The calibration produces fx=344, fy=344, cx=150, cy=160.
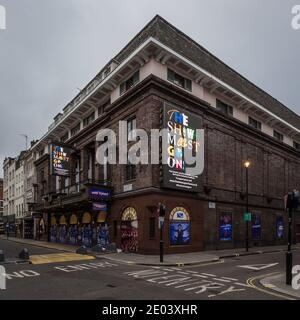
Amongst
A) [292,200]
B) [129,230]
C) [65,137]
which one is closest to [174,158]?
[129,230]

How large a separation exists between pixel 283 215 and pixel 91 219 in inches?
884

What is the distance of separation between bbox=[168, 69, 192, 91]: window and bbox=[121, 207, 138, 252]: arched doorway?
10314mm

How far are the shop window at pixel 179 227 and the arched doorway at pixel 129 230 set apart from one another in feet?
8.63

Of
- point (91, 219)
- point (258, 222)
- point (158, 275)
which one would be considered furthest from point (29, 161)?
point (158, 275)

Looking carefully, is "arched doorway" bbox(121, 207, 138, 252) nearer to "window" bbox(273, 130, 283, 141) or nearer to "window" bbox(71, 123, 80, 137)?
"window" bbox(71, 123, 80, 137)

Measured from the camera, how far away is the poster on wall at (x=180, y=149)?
79.6ft

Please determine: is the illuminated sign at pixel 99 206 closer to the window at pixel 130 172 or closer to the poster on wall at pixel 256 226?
the window at pixel 130 172

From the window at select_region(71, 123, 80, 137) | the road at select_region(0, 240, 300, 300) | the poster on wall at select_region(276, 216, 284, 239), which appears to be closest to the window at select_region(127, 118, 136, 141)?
the road at select_region(0, 240, 300, 300)

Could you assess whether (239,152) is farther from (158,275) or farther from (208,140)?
(158,275)

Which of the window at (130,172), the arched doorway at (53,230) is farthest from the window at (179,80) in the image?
the arched doorway at (53,230)

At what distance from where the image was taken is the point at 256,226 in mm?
34625

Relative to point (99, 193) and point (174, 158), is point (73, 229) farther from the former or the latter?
point (174, 158)

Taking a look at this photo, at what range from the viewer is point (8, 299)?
32.1 feet

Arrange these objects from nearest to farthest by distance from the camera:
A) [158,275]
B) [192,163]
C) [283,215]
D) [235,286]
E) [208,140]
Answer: [235,286] < [158,275] < [192,163] < [208,140] < [283,215]
